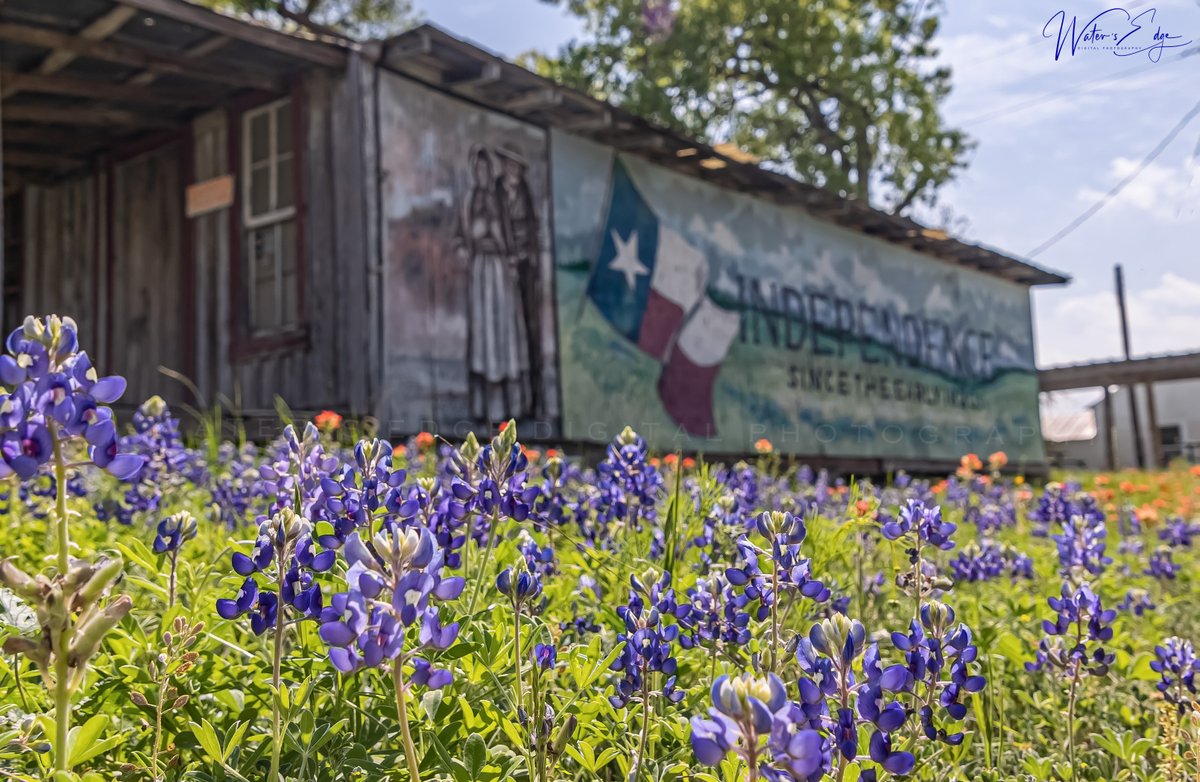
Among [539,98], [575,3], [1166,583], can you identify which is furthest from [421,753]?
[575,3]

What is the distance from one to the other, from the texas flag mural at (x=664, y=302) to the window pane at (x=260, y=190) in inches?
129

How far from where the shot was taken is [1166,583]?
497 centimetres

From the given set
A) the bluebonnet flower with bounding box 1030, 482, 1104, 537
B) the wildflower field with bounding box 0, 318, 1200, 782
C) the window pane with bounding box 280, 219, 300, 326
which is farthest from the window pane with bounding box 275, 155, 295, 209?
the bluebonnet flower with bounding box 1030, 482, 1104, 537

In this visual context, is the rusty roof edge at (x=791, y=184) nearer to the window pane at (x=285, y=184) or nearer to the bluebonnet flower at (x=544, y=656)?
the window pane at (x=285, y=184)

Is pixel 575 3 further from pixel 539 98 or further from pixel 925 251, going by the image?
pixel 539 98

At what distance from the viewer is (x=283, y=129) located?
994 centimetres

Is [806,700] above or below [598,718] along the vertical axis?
above

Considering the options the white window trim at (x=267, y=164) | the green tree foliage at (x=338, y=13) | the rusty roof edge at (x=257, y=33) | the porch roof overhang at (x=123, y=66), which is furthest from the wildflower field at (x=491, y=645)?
the green tree foliage at (x=338, y=13)

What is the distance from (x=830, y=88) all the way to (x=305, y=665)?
24.0 m

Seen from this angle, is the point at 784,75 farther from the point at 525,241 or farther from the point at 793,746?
the point at 793,746

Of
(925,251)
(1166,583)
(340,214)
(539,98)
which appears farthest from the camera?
(925,251)

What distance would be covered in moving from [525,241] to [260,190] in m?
2.54

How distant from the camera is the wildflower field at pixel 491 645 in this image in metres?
1.28

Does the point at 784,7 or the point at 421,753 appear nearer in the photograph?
the point at 421,753
